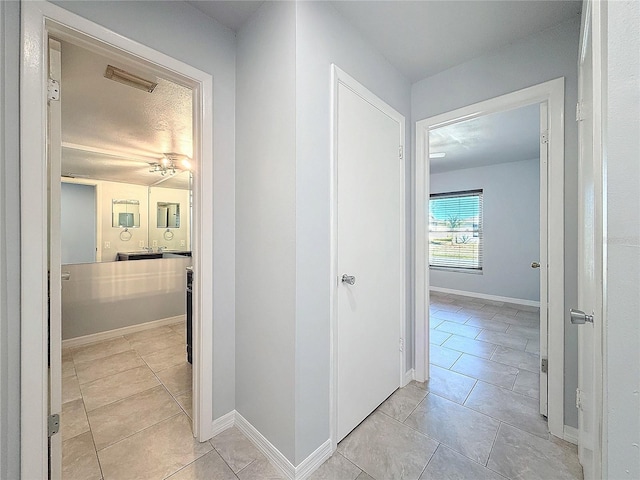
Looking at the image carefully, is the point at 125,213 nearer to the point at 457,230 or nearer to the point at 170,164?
the point at 170,164

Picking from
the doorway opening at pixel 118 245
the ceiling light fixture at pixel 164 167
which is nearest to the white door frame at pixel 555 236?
the doorway opening at pixel 118 245

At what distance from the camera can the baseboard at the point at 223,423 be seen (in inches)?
62.5

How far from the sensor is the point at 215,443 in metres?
1.53

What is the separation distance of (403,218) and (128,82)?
236 centimetres

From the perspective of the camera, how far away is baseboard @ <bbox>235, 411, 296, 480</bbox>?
51.6 inches

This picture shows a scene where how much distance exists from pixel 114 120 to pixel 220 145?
1919 millimetres

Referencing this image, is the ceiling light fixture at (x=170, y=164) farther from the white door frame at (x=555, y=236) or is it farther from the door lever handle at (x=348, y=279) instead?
the white door frame at (x=555, y=236)

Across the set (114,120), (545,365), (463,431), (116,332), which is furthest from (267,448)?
(114,120)

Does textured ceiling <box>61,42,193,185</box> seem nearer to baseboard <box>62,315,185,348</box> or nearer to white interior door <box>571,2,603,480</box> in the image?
white interior door <box>571,2,603,480</box>

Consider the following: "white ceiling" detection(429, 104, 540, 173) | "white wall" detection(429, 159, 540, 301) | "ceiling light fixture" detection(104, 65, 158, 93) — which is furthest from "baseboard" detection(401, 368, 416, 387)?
"white wall" detection(429, 159, 540, 301)

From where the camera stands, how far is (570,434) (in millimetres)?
1562

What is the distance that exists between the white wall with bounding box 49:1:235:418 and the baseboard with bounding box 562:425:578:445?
2.08 metres

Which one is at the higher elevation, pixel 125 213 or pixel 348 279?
pixel 125 213

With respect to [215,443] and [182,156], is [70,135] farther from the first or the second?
[215,443]
